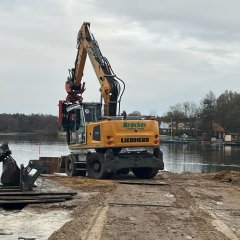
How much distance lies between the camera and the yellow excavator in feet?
57.4

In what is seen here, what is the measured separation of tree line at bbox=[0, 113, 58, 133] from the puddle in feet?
244

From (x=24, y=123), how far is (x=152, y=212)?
80212mm

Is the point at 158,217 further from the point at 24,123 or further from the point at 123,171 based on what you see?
the point at 24,123

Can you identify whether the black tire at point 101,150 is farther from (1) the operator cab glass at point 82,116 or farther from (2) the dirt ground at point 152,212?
(2) the dirt ground at point 152,212

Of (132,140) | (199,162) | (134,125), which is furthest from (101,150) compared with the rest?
(199,162)

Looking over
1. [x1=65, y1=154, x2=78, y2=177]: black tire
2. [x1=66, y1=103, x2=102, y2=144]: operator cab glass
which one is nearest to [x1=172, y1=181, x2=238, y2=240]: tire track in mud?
[x1=66, y1=103, x2=102, y2=144]: operator cab glass

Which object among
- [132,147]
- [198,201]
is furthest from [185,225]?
[132,147]

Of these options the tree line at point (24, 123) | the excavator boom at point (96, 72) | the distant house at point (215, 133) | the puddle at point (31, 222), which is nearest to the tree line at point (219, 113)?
the distant house at point (215, 133)

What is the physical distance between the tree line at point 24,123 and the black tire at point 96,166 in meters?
66.5

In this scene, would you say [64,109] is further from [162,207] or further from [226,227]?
[226,227]

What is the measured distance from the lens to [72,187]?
568 inches

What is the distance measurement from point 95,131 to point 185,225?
9.14m

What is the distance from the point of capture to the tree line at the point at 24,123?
85625 mm

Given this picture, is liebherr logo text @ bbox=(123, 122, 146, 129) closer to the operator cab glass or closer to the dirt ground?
the operator cab glass
